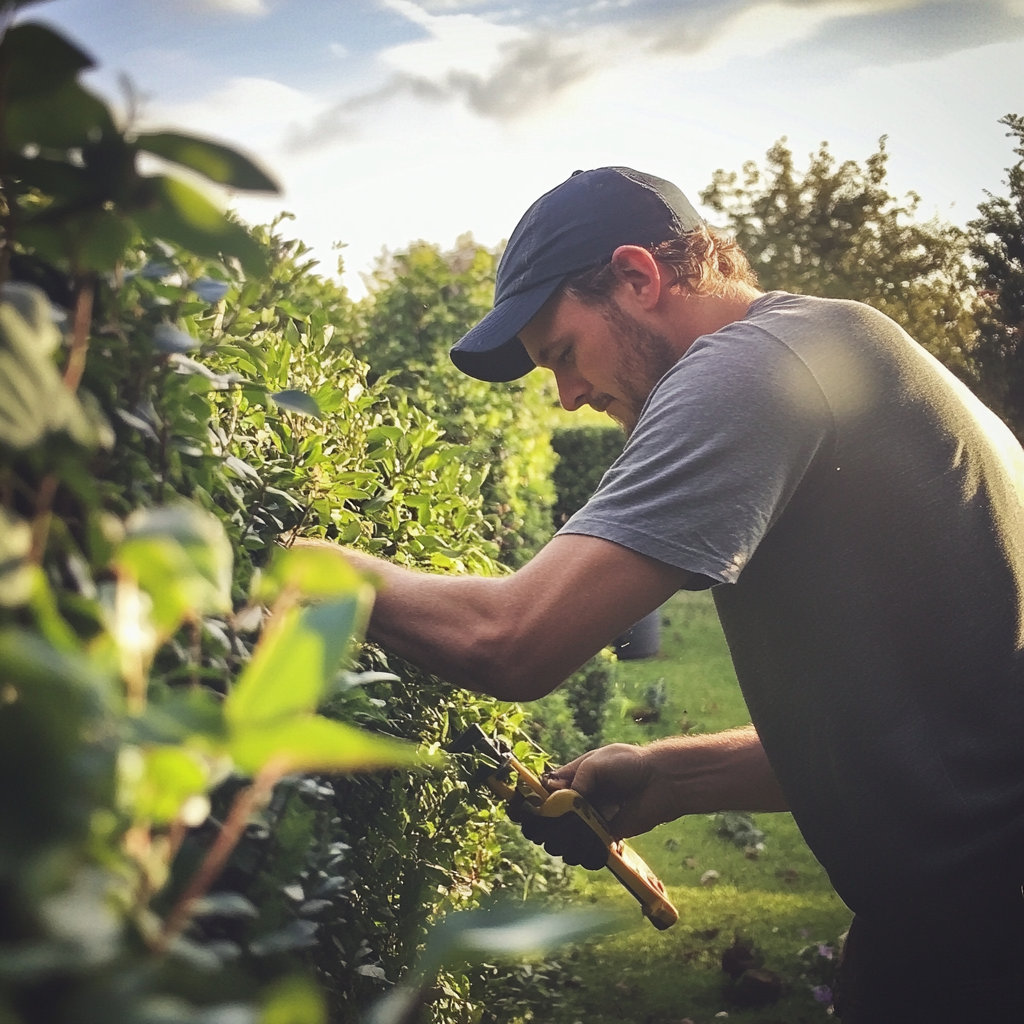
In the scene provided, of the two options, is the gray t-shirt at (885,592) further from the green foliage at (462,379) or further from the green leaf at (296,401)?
the green foliage at (462,379)

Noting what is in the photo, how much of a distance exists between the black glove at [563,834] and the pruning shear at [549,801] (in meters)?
0.02

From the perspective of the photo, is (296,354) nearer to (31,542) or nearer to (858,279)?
(31,542)

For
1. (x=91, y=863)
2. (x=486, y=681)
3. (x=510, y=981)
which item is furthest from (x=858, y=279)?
(x=91, y=863)

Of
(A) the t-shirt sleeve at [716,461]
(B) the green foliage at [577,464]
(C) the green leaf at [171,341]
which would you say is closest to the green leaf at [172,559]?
(C) the green leaf at [171,341]

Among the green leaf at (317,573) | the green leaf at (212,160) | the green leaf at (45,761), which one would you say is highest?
the green leaf at (212,160)

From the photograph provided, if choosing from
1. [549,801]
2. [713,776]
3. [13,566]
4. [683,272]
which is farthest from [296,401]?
[713,776]

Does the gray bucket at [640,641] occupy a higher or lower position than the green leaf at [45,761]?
lower

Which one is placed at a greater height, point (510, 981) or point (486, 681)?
point (486, 681)

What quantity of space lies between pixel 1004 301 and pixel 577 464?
1155 cm

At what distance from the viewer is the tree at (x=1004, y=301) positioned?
17.4 m

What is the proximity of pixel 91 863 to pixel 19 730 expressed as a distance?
104 millimetres

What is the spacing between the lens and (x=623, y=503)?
211cm

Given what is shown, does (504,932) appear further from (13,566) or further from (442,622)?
(442,622)

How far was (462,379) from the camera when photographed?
5.29m
